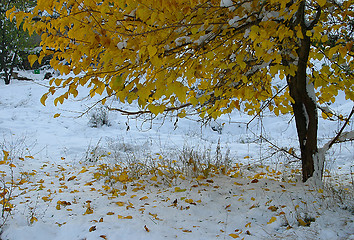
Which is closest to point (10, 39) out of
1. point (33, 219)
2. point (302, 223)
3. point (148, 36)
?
point (33, 219)

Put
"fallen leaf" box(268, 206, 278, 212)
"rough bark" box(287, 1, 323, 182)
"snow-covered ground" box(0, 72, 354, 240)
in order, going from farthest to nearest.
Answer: "rough bark" box(287, 1, 323, 182) < "fallen leaf" box(268, 206, 278, 212) < "snow-covered ground" box(0, 72, 354, 240)

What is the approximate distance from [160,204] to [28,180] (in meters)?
2.09

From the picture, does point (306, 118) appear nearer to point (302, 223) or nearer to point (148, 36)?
point (302, 223)

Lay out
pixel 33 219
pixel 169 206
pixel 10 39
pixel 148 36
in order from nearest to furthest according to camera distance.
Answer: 1. pixel 148 36
2. pixel 33 219
3. pixel 169 206
4. pixel 10 39

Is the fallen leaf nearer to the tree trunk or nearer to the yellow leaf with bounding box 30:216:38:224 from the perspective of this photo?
the tree trunk

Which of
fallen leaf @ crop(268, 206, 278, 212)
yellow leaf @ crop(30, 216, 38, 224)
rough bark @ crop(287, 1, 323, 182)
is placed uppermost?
rough bark @ crop(287, 1, 323, 182)

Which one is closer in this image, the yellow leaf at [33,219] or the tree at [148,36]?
the tree at [148,36]

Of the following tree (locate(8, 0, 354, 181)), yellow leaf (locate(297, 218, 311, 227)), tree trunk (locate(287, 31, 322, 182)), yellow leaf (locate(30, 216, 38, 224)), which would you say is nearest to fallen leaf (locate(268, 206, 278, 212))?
yellow leaf (locate(297, 218, 311, 227))

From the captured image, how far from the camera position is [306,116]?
9.62 feet

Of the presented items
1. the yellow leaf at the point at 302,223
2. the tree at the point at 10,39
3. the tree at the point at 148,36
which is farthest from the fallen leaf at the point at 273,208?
the tree at the point at 10,39

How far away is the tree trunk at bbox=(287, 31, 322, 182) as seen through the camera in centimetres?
280

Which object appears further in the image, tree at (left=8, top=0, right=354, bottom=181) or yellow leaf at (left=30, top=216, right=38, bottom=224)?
yellow leaf at (left=30, top=216, right=38, bottom=224)

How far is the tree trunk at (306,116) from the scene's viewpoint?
2805 millimetres

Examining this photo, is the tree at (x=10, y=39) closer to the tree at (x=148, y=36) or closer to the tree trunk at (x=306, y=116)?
the tree at (x=148, y=36)
